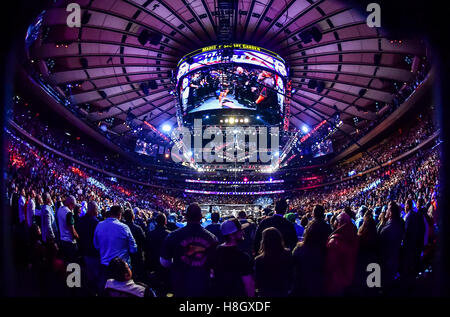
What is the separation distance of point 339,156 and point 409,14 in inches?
1509

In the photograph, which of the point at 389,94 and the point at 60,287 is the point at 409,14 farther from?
the point at 389,94

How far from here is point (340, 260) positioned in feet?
14.1

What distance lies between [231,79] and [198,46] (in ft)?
9.92

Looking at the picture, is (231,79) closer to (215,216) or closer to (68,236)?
(215,216)

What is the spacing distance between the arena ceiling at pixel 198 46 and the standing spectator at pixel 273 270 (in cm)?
796

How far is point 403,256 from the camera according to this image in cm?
629

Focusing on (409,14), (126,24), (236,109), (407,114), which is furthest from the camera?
(407,114)

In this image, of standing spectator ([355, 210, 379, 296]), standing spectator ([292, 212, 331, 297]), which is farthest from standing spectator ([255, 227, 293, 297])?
standing spectator ([355, 210, 379, 296])

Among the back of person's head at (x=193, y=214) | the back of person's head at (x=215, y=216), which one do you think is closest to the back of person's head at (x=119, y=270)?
the back of person's head at (x=193, y=214)

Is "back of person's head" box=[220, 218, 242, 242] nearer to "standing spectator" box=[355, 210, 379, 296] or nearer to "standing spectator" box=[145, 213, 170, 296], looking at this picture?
"standing spectator" box=[145, 213, 170, 296]

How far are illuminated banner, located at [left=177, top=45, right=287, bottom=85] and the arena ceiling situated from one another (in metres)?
1.07

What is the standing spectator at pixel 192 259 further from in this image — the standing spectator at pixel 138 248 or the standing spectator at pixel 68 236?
the standing spectator at pixel 68 236

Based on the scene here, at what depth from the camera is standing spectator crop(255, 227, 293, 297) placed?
3701 mm
